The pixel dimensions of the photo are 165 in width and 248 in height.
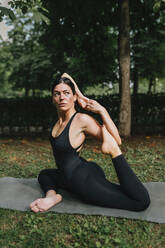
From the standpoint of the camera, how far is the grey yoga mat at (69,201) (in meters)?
2.88

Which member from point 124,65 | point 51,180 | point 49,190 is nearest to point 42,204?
point 49,190

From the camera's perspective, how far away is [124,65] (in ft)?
24.3

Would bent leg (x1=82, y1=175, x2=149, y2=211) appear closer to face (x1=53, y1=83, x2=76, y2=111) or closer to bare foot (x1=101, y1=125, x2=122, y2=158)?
bare foot (x1=101, y1=125, x2=122, y2=158)

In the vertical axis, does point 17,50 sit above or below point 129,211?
above

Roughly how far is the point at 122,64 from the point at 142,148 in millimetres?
2789

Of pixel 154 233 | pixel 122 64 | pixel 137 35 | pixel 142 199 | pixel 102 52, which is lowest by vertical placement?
pixel 154 233

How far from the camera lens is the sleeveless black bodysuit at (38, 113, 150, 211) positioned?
279 centimetres

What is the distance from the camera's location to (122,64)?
7402 millimetres

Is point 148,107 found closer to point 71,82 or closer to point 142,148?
point 142,148

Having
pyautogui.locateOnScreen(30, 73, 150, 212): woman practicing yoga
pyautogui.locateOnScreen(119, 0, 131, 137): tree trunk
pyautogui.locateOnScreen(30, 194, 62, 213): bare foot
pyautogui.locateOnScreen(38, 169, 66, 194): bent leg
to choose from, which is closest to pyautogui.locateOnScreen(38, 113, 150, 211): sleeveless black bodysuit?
pyautogui.locateOnScreen(30, 73, 150, 212): woman practicing yoga

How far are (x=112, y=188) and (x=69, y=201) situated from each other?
0.68 m

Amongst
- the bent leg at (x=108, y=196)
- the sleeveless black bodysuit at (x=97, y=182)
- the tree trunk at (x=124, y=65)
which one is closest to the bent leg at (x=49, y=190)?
the sleeveless black bodysuit at (x=97, y=182)

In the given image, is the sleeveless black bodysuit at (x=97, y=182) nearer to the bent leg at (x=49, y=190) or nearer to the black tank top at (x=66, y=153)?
the black tank top at (x=66, y=153)

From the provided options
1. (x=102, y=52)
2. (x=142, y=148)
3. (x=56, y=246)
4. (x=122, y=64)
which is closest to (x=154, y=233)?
(x=56, y=246)
